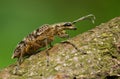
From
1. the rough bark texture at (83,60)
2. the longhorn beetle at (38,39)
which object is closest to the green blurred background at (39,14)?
the longhorn beetle at (38,39)

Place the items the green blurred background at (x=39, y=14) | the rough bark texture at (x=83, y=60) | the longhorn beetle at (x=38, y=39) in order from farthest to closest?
the green blurred background at (x=39, y=14)
the longhorn beetle at (x=38, y=39)
the rough bark texture at (x=83, y=60)

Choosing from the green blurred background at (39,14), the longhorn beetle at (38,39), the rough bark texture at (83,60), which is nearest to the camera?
the rough bark texture at (83,60)

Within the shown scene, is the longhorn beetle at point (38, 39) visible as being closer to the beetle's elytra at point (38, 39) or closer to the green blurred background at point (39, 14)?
the beetle's elytra at point (38, 39)

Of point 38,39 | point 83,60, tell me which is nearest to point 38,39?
point 38,39

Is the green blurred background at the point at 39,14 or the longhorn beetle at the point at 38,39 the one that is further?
the green blurred background at the point at 39,14

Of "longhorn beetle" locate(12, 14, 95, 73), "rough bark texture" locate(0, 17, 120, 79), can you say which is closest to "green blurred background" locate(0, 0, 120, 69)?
"longhorn beetle" locate(12, 14, 95, 73)

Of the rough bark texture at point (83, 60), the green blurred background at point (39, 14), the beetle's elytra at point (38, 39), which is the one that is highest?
the green blurred background at point (39, 14)

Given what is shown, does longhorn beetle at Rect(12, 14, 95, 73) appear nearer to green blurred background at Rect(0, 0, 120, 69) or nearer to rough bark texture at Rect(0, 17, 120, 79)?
rough bark texture at Rect(0, 17, 120, 79)
